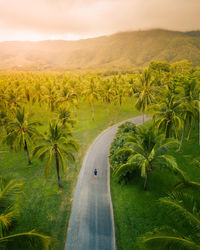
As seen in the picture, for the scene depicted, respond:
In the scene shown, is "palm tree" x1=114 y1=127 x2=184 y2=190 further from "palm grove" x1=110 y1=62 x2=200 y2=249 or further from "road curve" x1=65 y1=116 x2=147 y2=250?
"road curve" x1=65 y1=116 x2=147 y2=250

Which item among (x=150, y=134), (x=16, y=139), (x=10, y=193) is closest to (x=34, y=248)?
(x=10, y=193)

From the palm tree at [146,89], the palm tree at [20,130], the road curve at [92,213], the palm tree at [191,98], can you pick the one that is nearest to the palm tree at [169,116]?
the palm tree at [191,98]

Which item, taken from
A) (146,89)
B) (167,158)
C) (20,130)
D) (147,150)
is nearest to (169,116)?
(147,150)

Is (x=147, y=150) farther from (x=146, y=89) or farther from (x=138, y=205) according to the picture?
(x=146, y=89)

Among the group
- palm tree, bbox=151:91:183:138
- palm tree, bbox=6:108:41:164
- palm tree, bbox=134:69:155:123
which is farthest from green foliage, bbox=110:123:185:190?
palm tree, bbox=134:69:155:123

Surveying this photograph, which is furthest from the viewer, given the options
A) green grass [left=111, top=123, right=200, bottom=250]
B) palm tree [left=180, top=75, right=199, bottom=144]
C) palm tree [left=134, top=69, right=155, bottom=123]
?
palm tree [left=134, top=69, right=155, bottom=123]

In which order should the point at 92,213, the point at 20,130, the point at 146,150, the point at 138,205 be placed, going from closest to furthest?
the point at 92,213 < the point at 138,205 < the point at 146,150 < the point at 20,130

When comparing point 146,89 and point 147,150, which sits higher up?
point 146,89
